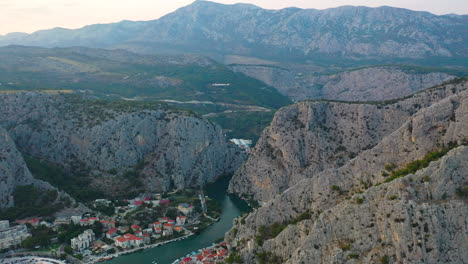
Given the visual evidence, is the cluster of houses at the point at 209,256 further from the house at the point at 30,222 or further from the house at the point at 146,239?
the house at the point at 30,222

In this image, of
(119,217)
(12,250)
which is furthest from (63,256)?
(119,217)

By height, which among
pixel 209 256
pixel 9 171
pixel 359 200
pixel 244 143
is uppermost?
pixel 359 200

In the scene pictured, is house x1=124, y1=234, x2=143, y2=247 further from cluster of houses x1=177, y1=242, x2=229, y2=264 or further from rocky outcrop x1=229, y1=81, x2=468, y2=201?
rocky outcrop x1=229, y1=81, x2=468, y2=201

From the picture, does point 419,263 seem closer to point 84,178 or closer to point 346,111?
point 346,111

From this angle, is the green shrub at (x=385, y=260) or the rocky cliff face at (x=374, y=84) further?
the rocky cliff face at (x=374, y=84)

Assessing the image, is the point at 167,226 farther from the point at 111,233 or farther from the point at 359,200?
the point at 359,200

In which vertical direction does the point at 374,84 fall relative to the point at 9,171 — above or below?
above

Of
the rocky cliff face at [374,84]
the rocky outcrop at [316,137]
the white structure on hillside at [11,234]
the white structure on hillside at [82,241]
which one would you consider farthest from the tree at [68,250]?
the rocky cliff face at [374,84]

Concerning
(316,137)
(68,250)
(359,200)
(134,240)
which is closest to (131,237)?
(134,240)
